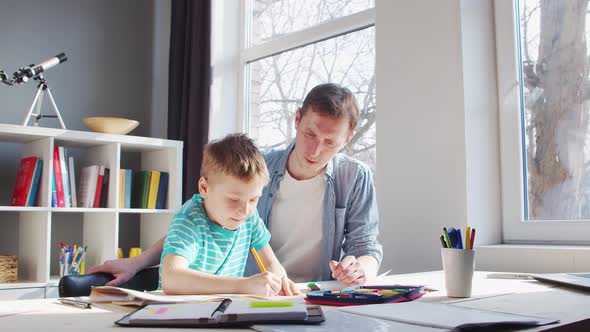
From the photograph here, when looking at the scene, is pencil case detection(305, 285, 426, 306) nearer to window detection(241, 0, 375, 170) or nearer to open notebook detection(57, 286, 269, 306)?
open notebook detection(57, 286, 269, 306)

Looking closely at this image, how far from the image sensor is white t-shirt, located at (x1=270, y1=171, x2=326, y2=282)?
5.74ft

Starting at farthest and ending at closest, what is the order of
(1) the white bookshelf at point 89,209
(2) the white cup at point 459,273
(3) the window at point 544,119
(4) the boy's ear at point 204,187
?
(1) the white bookshelf at point 89,209, (3) the window at point 544,119, (4) the boy's ear at point 204,187, (2) the white cup at point 459,273

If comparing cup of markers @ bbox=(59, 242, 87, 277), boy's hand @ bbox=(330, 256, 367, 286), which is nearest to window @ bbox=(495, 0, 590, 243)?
boy's hand @ bbox=(330, 256, 367, 286)

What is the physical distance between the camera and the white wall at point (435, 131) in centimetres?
213

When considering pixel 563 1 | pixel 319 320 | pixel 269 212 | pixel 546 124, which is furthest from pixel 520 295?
pixel 563 1

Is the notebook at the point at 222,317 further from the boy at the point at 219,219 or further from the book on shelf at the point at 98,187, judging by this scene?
the book on shelf at the point at 98,187

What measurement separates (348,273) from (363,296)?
1.08 ft

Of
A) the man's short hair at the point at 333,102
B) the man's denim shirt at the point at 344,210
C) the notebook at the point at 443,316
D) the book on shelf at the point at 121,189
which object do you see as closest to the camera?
the notebook at the point at 443,316

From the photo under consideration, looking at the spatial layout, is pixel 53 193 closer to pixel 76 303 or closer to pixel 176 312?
pixel 76 303

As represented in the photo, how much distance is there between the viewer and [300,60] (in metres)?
3.27

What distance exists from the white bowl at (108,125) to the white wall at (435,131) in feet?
4.74

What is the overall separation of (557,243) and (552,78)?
22.9 inches

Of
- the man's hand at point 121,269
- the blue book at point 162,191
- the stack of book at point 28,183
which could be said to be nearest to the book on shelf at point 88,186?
the stack of book at point 28,183

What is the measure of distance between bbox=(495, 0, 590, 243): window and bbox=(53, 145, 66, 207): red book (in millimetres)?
2011
